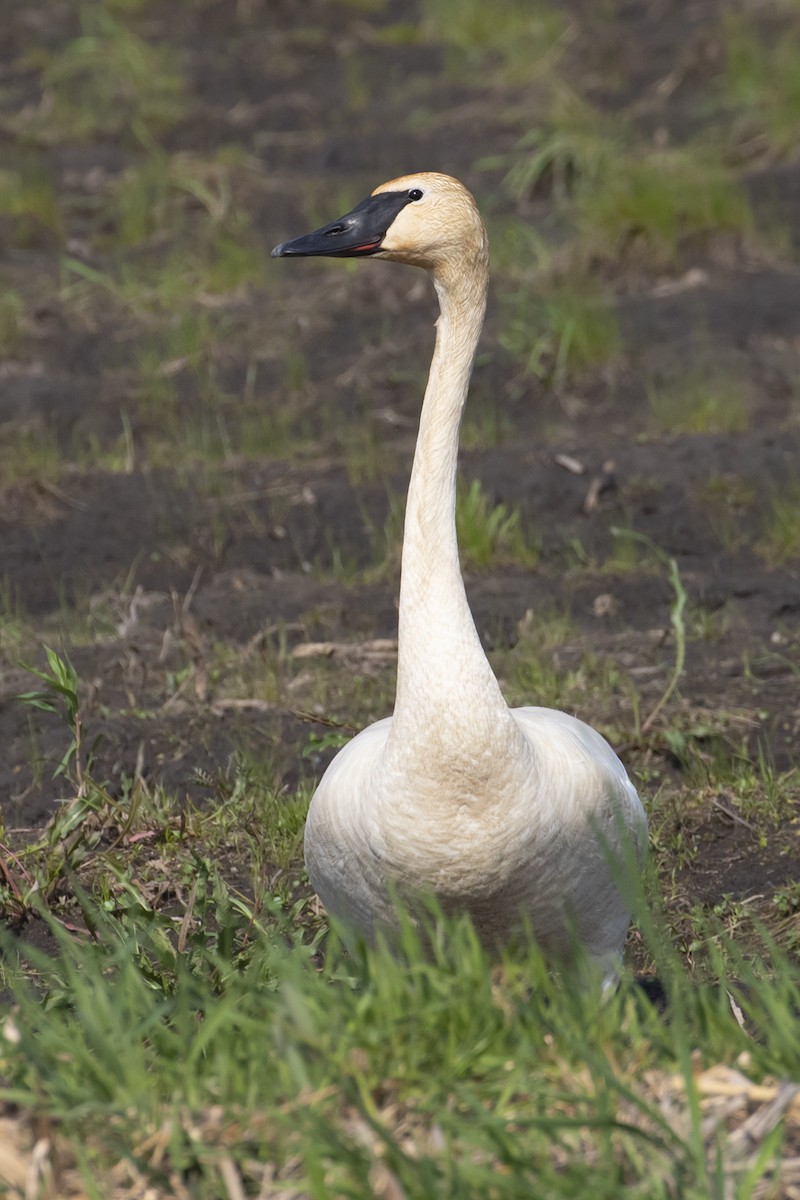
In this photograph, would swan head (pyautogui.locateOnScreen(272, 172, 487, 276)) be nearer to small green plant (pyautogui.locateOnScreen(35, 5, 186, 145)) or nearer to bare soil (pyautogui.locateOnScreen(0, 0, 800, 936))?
bare soil (pyautogui.locateOnScreen(0, 0, 800, 936))

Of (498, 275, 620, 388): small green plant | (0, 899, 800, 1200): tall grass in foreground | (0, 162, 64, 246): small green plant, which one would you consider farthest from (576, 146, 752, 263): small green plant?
(0, 899, 800, 1200): tall grass in foreground

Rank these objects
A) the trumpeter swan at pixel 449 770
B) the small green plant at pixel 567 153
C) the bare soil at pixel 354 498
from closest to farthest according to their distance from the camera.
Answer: the trumpeter swan at pixel 449 770 → the bare soil at pixel 354 498 → the small green plant at pixel 567 153

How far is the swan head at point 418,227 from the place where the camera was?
3.69 m

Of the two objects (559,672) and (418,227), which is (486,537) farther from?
(418,227)

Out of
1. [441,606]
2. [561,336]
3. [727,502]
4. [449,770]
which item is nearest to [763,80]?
[561,336]

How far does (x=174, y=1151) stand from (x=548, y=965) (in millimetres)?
1394

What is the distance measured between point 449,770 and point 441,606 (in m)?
0.34

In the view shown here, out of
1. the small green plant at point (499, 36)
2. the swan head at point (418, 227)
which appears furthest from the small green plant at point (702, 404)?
the small green plant at point (499, 36)

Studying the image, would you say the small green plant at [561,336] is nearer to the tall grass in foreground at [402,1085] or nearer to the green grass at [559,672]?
the green grass at [559,672]

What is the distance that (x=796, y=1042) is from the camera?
253 cm

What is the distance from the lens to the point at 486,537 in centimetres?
666

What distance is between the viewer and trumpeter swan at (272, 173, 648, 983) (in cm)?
327

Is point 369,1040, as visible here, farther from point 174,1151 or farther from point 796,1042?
point 796,1042

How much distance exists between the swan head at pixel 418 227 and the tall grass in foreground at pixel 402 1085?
1604mm
